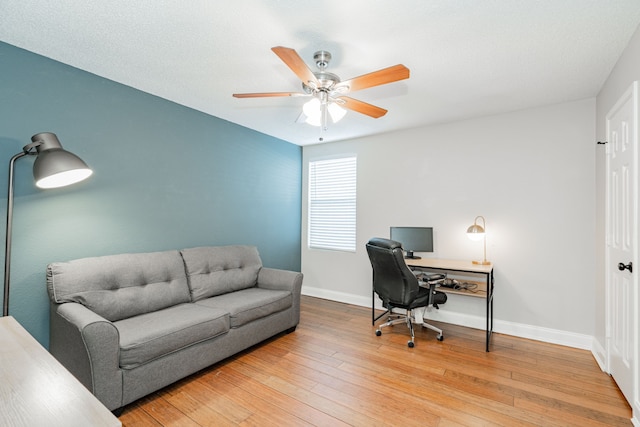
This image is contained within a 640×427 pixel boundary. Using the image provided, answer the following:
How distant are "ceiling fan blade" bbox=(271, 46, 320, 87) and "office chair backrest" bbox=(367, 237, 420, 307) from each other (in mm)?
1712

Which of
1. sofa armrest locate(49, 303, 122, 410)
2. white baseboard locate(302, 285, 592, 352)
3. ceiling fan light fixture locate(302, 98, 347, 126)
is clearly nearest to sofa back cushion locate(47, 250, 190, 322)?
sofa armrest locate(49, 303, 122, 410)

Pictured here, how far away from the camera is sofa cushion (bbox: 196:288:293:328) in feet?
8.93

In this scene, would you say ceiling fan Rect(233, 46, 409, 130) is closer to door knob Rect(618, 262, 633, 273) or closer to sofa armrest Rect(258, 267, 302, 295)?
sofa armrest Rect(258, 267, 302, 295)

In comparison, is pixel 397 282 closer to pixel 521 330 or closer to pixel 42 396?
pixel 521 330

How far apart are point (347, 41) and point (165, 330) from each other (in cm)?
238

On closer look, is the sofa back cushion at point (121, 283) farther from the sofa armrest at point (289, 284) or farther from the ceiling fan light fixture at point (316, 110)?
the ceiling fan light fixture at point (316, 110)

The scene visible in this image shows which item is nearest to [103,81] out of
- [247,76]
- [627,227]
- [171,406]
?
[247,76]

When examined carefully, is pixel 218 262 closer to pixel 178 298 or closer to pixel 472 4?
pixel 178 298

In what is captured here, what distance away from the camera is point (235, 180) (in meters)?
3.97

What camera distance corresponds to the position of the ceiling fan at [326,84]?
5.94 ft

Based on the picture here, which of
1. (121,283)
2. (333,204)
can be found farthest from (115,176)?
(333,204)

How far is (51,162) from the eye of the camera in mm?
1973

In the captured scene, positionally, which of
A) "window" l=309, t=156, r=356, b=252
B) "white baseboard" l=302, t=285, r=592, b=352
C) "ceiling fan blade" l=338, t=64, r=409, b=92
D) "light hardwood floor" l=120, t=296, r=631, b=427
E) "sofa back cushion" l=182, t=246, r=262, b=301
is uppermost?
"ceiling fan blade" l=338, t=64, r=409, b=92

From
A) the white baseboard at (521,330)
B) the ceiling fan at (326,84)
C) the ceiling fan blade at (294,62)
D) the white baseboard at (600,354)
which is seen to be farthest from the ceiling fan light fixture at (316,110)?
the white baseboard at (600,354)
